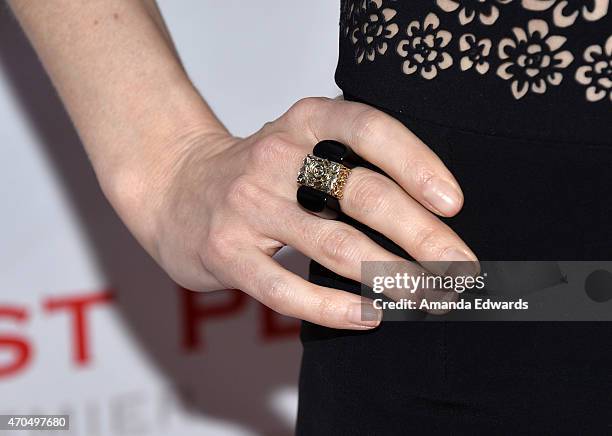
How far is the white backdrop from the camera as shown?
1573mm

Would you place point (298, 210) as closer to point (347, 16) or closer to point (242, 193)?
point (242, 193)

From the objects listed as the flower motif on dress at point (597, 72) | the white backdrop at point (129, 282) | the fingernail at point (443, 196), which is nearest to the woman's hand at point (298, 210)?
the fingernail at point (443, 196)

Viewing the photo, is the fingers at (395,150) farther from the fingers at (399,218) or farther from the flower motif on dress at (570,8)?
the flower motif on dress at (570,8)

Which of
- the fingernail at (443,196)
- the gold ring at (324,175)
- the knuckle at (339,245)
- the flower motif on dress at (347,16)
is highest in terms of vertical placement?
the flower motif on dress at (347,16)

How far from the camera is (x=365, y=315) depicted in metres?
0.73

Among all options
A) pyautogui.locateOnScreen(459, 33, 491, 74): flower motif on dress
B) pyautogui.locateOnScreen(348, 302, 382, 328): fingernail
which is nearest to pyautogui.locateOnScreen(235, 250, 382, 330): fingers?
pyautogui.locateOnScreen(348, 302, 382, 328): fingernail

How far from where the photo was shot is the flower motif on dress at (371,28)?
718 mm

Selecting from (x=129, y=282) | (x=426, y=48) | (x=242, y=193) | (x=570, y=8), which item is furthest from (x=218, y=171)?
(x=129, y=282)

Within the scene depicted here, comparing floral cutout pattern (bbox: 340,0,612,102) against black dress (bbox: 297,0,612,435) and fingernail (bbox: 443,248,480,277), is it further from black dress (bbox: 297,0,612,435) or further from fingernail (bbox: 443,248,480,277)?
fingernail (bbox: 443,248,480,277)

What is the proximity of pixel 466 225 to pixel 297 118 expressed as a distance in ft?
0.61

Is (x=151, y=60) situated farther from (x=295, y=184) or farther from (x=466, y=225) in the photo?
(x=466, y=225)

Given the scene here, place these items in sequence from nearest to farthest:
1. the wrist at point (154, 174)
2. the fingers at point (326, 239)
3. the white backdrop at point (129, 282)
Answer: the fingers at point (326, 239) < the wrist at point (154, 174) < the white backdrop at point (129, 282)

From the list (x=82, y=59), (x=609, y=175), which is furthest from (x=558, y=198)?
(x=82, y=59)

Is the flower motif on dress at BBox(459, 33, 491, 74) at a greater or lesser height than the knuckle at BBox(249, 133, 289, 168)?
greater
